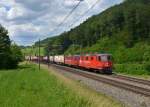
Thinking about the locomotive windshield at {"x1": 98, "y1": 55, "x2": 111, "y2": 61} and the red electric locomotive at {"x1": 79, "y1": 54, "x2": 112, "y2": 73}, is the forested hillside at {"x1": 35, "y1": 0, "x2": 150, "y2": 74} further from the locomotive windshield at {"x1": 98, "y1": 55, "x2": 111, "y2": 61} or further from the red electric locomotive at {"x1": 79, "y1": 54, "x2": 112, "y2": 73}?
the locomotive windshield at {"x1": 98, "y1": 55, "x2": 111, "y2": 61}

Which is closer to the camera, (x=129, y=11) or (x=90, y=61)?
(x=90, y=61)

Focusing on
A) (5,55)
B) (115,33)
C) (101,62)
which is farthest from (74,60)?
(115,33)

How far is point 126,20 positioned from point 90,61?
106104mm

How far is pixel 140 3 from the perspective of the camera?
183750 millimetres

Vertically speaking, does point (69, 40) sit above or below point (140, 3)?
below

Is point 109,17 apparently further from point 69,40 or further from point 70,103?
point 70,103

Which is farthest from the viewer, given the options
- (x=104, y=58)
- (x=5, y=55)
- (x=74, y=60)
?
(x=5, y=55)

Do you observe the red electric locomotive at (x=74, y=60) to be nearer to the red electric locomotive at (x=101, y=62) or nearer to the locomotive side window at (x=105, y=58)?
the red electric locomotive at (x=101, y=62)

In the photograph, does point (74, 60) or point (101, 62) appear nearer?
point (101, 62)

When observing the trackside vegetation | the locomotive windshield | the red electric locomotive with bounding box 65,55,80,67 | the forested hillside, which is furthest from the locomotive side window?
the forested hillside

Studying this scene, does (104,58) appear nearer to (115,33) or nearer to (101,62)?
(101,62)

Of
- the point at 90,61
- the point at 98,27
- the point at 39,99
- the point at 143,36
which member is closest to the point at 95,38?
the point at 98,27

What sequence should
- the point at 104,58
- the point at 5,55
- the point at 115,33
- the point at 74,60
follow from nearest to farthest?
the point at 104,58 < the point at 74,60 < the point at 5,55 < the point at 115,33

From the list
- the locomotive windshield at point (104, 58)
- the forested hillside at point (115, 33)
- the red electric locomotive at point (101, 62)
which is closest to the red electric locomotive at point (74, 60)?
the red electric locomotive at point (101, 62)
